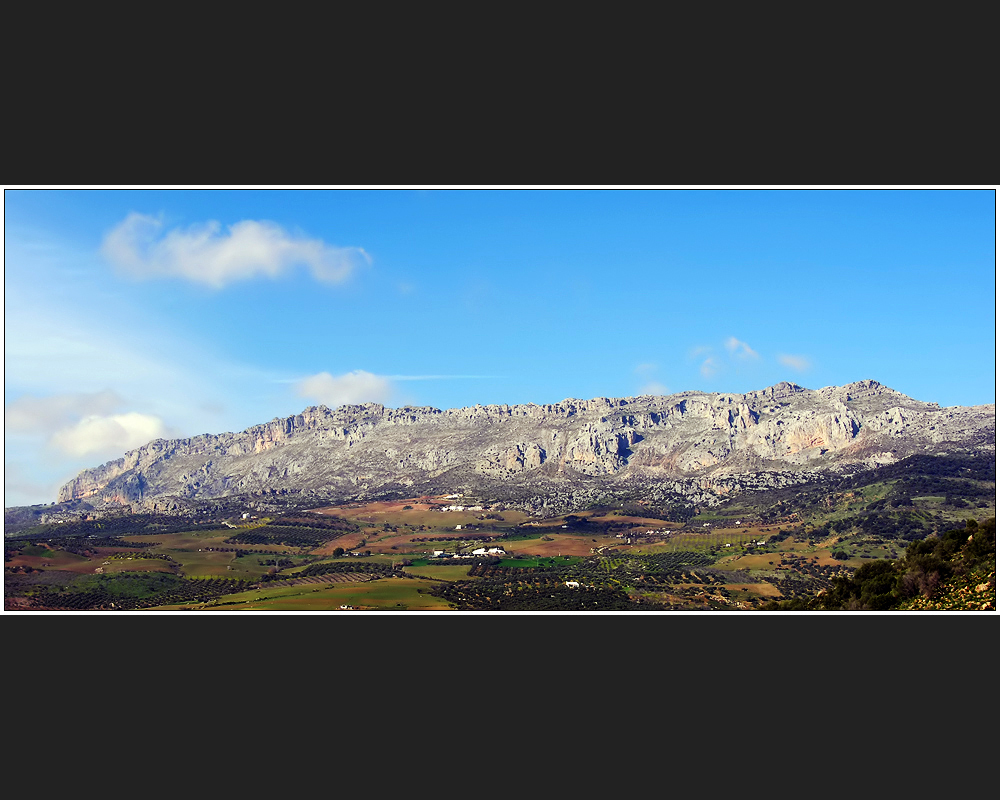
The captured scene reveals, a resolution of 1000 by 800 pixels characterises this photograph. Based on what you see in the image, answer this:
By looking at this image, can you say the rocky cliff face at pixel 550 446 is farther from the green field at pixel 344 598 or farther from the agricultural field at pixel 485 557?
the green field at pixel 344 598

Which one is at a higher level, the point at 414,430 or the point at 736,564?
the point at 414,430

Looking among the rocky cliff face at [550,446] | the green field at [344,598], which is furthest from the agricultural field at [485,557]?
the rocky cliff face at [550,446]

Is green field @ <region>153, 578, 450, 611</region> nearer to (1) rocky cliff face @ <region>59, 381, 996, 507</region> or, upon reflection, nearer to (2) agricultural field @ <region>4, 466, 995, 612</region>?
(2) agricultural field @ <region>4, 466, 995, 612</region>

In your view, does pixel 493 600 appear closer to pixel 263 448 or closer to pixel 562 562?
pixel 562 562

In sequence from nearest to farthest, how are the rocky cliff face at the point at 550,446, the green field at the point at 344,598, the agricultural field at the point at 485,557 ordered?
the green field at the point at 344,598 → the agricultural field at the point at 485,557 → the rocky cliff face at the point at 550,446

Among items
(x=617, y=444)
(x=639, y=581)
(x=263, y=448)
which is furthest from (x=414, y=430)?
(x=639, y=581)

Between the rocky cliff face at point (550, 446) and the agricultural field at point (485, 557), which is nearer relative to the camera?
the agricultural field at point (485, 557)

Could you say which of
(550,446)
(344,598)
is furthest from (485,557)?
(550,446)

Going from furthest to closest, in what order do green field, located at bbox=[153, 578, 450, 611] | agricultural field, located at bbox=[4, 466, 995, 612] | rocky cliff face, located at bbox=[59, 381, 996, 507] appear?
rocky cliff face, located at bbox=[59, 381, 996, 507]
agricultural field, located at bbox=[4, 466, 995, 612]
green field, located at bbox=[153, 578, 450, 611]

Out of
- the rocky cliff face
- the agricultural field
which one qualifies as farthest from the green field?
the rocky cliff face
